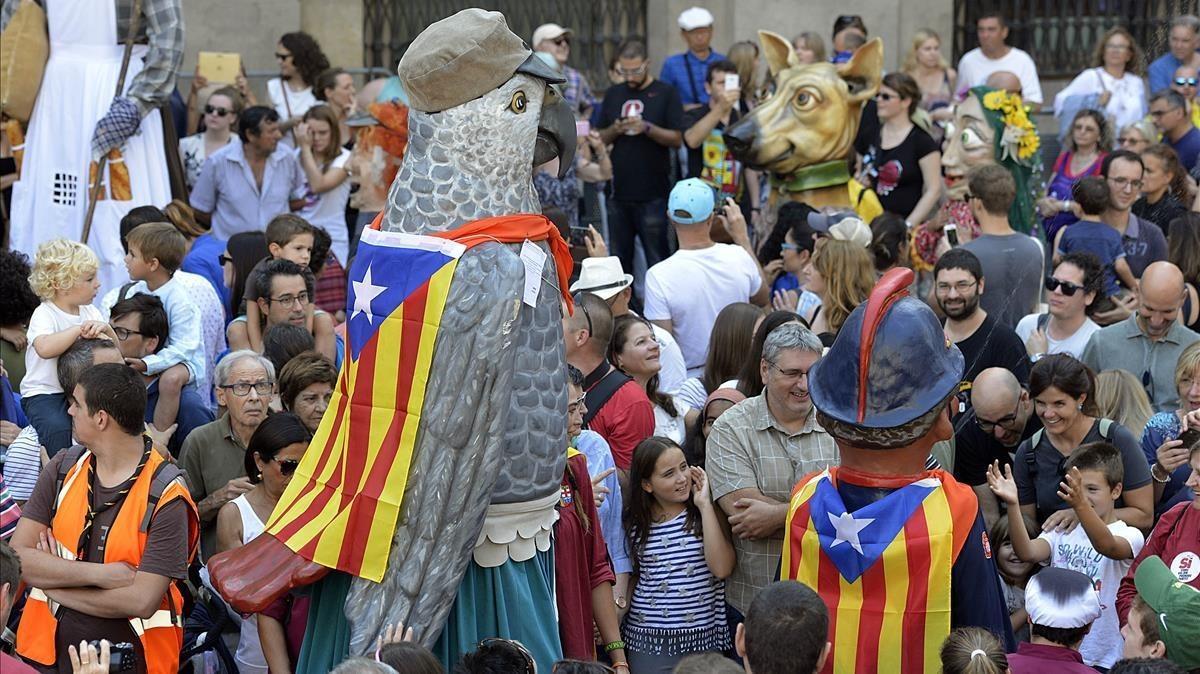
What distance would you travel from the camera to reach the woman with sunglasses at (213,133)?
34.4ft

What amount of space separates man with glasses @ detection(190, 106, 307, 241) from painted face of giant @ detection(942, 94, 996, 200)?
158 inches

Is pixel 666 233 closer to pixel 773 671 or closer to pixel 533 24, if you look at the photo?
pixel 533 24

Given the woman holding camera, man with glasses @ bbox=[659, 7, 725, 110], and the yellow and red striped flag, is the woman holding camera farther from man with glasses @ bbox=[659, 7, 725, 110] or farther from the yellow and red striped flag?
man with glasses @ bbox=[659, 7, 725, 110]

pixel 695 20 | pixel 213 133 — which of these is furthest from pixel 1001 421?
pixel 695 20

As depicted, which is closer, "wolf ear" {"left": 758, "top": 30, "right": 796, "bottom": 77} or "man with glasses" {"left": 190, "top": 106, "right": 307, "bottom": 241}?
"man with glasses" {"left": 190, "top": 106, "right": 307, "bottom": 241}

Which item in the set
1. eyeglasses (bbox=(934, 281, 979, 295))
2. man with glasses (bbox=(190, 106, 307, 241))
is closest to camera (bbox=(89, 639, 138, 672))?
eyeglasses (bbox=(934, 281, 979, 295))

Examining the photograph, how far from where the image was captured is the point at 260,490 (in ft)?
19.6

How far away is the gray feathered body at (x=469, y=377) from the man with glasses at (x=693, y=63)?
312 inches

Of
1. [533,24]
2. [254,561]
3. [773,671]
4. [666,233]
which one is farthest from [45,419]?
[533,24]

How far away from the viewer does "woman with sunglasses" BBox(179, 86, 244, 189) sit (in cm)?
1050

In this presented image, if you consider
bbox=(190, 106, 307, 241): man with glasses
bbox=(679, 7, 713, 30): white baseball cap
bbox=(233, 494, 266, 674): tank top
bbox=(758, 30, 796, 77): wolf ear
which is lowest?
bbox=(233, 494, 266, 674): tank top

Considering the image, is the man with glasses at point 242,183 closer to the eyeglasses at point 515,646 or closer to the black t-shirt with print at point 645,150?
the black t-shirt with print at point 645,150

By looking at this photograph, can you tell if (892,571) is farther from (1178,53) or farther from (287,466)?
(1178,53)

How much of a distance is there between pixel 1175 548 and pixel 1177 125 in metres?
6.63
